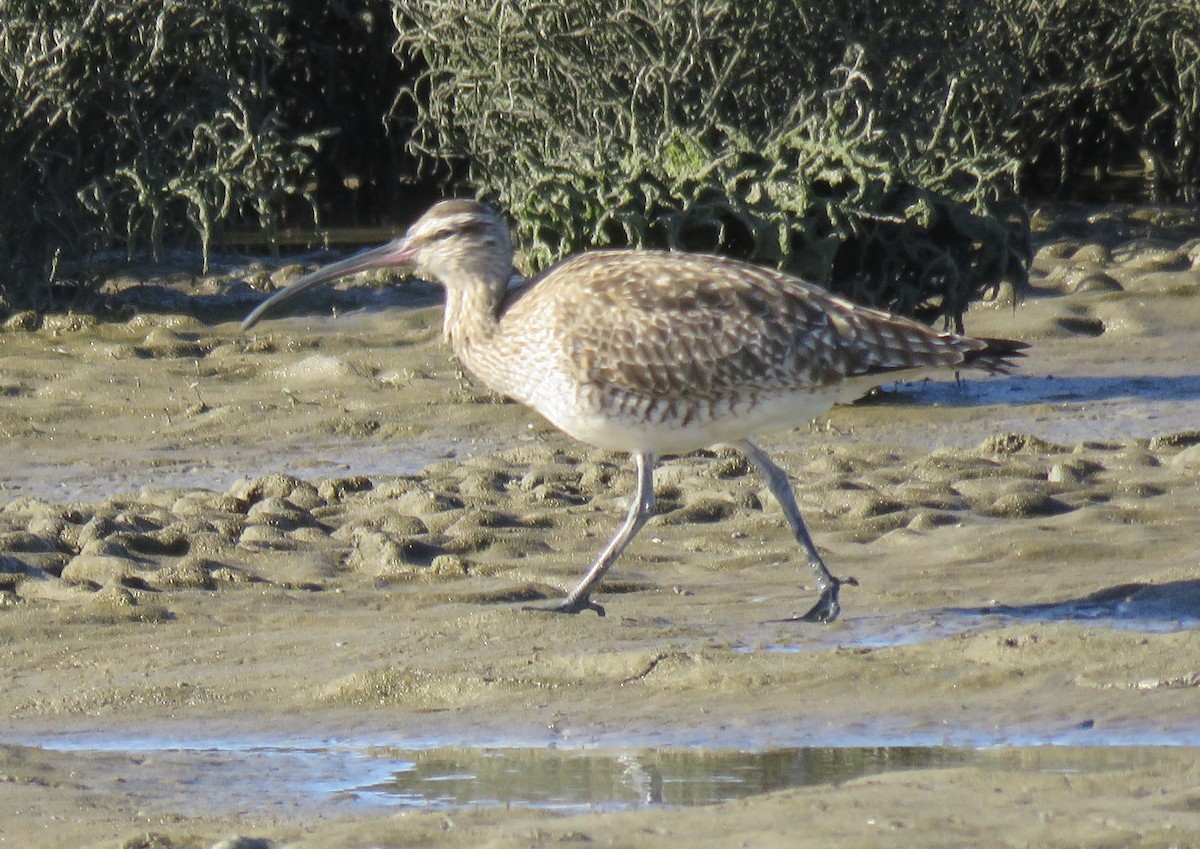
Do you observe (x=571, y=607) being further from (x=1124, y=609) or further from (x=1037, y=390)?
(x=1037, y=390)

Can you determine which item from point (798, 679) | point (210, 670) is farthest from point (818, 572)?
point (210, 670)

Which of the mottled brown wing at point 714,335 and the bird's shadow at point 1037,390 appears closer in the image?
the mottled brown wing at point 714,335

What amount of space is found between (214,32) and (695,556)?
Answer: 6134 mm

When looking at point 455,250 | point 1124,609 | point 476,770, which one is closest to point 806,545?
point 1124,609

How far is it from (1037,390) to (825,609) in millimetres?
4367

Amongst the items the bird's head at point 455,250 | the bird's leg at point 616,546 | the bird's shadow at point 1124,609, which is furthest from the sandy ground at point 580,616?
the bird's head at point 455,250

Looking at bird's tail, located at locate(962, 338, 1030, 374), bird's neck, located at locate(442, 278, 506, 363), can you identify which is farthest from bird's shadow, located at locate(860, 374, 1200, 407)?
bird's neck, located at locate(442, 278, 506, 363)

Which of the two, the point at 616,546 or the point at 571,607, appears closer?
the point at 571,607

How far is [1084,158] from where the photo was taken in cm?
1717

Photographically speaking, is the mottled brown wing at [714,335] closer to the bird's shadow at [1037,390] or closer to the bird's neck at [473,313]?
the bird's neck at [473,313]

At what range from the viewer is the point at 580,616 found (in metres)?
6.58

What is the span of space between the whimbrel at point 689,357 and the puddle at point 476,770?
1225 millimetres

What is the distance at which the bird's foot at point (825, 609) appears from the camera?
6.49 m

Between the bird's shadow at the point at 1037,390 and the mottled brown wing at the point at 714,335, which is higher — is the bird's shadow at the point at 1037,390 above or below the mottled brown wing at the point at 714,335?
below
